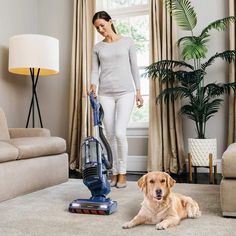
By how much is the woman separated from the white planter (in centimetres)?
85

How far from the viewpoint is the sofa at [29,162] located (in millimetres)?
2564

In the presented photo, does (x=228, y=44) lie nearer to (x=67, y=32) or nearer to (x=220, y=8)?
(x=220, y=8)

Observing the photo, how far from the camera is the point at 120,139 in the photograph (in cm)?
301

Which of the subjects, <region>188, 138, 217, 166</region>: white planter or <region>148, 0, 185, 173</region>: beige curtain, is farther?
<region>148, 0, 185, 173</region>: beige curtain

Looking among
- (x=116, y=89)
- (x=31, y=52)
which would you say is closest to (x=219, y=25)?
(x=116, y=89)

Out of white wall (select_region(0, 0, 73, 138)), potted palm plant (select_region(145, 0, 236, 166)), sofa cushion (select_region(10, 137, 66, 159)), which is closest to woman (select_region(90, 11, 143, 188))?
sofa cushion (select_region(10, 137, 66, 159))

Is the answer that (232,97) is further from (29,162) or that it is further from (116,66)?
(29,162)

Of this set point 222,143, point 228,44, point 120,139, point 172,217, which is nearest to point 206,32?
point 228,44

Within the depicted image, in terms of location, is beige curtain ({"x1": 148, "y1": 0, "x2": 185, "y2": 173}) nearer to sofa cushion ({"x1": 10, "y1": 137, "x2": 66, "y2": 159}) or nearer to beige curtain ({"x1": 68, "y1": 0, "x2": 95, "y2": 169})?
beige curtain ({"x1": 68, "y1": 0, "x2": 95, "y2": 169})

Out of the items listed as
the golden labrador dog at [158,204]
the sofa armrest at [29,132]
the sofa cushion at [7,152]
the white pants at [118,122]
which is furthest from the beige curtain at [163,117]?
the golden labrador dog at [158,204]

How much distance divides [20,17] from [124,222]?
3657 millimetres

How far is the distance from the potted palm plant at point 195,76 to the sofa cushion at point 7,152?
5.70 feet

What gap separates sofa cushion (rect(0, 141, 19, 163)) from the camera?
250 cm

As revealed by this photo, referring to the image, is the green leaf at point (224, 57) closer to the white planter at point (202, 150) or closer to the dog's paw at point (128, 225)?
the white planter at point (202, 150)
